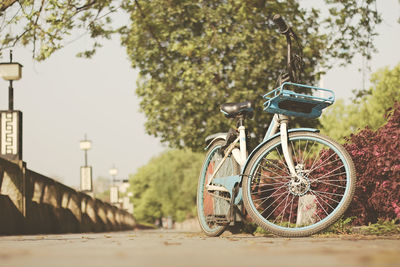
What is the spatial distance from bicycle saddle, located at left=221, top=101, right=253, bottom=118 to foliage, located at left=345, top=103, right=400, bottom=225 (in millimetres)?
1172

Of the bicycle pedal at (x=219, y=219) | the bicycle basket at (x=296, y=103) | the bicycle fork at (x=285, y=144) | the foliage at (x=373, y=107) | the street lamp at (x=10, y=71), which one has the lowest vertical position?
the bicycle pedal at (x=219, y=219)

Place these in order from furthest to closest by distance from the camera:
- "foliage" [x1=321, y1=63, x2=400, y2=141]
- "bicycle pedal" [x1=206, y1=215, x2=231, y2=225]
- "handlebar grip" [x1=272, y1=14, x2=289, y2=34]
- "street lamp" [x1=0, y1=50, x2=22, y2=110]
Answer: "foliage" [x1=321, y1=63, x2=400, y2=141], "street lamp" [x1=0, y1=50, x2=22, y2=110], "bicycle pedal" [x1=206, y1=215, x2=231, y2=225], "handlebar grip" [x1=272, y1=14, x2=289, y2=34]

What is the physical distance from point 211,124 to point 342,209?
→ 12111 mm

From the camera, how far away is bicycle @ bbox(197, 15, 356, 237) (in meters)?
4.44

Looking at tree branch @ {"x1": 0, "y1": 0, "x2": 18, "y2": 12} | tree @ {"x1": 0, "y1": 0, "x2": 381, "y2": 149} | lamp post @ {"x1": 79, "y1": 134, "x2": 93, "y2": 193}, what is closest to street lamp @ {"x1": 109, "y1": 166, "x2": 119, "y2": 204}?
lamp post @ {"x1": 79, "y1": 134, "x2": 93, "y2": 193}

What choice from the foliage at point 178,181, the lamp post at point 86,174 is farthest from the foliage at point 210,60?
the foliage at point 178,181

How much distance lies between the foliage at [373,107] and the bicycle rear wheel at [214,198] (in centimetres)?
1496

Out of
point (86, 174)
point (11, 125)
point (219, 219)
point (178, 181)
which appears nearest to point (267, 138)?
point (219, 219)

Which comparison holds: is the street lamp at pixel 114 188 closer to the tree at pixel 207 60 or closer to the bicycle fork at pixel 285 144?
the tree at pixel 207 60

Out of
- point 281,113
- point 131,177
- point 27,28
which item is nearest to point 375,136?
point 281,113

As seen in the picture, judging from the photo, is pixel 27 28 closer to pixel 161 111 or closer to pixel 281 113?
pixel 281 113

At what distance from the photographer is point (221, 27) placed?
15742mm

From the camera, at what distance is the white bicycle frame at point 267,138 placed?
4565mm

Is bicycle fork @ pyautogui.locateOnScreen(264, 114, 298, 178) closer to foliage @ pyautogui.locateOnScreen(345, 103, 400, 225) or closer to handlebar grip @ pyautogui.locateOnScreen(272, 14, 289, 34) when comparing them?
handlebar grip @ pyautogui.locateOnScreen(272, 14, 289, 34)
